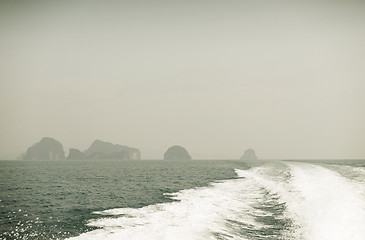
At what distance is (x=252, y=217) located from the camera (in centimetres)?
1827

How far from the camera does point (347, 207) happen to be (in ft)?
54.7

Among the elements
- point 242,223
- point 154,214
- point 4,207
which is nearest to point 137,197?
point 154,214

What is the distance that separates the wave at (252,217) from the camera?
1413cm

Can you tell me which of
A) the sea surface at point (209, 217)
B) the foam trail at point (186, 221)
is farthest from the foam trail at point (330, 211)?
the foam trail at point (186, 221)

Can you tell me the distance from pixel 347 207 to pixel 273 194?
8544mm

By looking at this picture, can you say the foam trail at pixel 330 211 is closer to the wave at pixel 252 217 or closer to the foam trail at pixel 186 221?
the wave at pixel 252 217

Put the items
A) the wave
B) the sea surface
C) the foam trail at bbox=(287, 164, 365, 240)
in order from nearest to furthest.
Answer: the foam trail at bbox=(287, 164, 365, 240)
the wave
the sea surface

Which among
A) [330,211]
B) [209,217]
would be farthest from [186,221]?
[330,211]

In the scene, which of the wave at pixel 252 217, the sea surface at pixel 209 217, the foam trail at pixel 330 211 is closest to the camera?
the foam trail at pixel 330 211

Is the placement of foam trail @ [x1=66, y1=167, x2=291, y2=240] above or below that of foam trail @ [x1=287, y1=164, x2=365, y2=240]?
below

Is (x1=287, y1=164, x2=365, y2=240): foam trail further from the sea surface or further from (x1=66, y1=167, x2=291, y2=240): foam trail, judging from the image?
(x1=66, y1=167, x2=291, y2=240): foam trail

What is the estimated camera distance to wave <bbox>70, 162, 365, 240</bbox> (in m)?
14.1

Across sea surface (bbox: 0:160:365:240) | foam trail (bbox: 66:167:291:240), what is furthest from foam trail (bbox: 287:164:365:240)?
foam trail (bbox: 66:167:291:240)

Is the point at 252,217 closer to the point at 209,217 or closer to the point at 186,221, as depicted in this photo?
the point at 209,217
